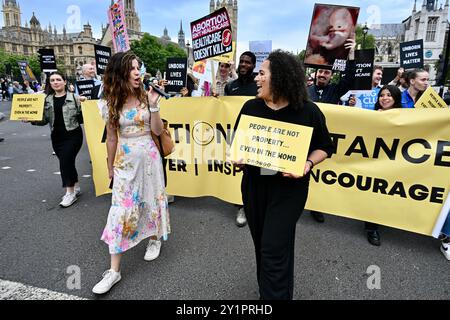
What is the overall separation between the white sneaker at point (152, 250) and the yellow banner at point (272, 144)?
5.49ft

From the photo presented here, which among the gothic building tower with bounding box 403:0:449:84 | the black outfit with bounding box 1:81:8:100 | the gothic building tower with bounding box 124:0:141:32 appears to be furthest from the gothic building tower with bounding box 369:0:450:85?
the gothic building tower with bounding box 124:0:141:32

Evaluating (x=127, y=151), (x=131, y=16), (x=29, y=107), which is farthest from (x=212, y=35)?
(x=131, y=16)

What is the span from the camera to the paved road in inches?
104

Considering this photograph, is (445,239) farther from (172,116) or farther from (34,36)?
(34,36)

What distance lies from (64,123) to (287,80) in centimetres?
377

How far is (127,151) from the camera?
8.84ft

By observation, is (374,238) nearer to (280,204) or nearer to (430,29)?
(280,204)

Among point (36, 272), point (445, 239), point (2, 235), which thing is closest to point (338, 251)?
point (445, 239)

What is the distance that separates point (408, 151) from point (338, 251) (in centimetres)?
137


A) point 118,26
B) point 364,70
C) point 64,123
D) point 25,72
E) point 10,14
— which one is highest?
point 10,14

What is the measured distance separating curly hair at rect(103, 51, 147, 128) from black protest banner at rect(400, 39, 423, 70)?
6.45m

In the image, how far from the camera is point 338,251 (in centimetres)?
329

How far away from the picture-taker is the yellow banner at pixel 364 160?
3.24 meters

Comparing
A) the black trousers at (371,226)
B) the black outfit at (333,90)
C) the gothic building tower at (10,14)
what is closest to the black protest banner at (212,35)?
the black outfit at (333,90)
